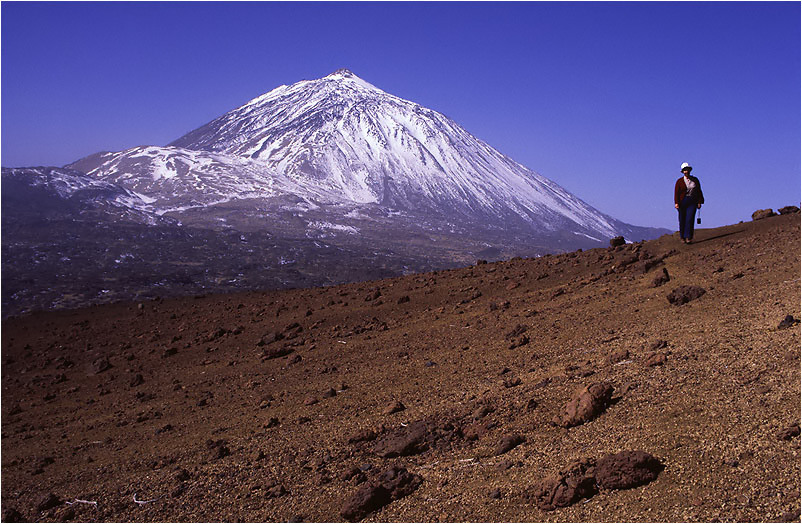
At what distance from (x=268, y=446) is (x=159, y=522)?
105 cm

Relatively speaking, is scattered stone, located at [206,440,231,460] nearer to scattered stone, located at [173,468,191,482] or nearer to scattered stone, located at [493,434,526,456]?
scattered stone, located at [173,468,191,482]

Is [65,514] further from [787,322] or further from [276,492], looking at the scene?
[787,322]

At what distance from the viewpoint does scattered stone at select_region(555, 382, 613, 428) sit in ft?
13.7

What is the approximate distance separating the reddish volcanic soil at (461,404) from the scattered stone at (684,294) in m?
0.02

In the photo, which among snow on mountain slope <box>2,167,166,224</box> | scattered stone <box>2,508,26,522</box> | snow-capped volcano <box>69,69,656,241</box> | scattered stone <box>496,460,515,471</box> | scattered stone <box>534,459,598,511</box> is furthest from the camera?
snow-capped volcano <box>69,69,656,241</box>

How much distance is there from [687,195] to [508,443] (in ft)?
21.9

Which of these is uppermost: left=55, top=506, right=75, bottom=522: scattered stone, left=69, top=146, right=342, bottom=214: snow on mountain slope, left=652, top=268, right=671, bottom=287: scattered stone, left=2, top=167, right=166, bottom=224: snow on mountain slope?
left=69, top=146, right=342, bottom=214: snow on mountain slope

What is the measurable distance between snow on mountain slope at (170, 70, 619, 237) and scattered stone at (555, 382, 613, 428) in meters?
86.2

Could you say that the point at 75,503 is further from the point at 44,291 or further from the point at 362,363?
the point at 44,291

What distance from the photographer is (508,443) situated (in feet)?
13.4

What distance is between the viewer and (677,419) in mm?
3850

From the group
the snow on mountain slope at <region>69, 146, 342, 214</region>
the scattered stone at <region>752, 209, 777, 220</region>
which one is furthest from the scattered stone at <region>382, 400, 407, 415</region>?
the snow on mountain slope at <region>69, 146, 342, 214</region>

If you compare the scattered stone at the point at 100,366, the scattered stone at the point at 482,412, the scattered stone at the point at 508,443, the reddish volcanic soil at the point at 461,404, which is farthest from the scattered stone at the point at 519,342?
the scattered stone at the point at 100,366

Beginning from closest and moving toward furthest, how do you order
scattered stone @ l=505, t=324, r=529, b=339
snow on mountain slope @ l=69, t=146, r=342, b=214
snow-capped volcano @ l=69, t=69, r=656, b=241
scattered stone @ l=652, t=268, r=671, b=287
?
scattered stone @ l=505, t=324, r=529, b=339 → scattered stone @ l=652, t=268, r=671, b=287 → snow on mountain slope @ l=69, t=146, r=342, b=214 → snow-capped volcano @ l=69, t=69, r=656, b=241
